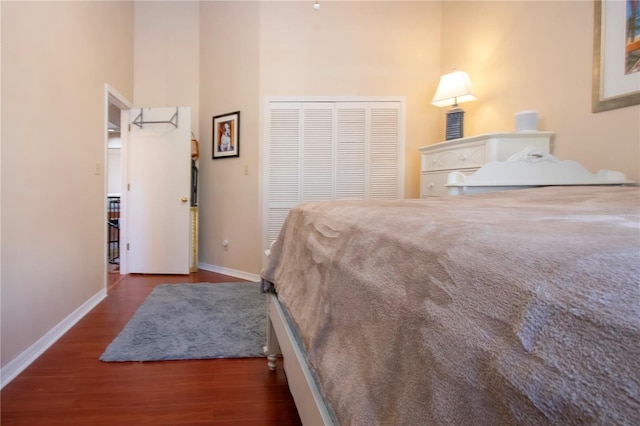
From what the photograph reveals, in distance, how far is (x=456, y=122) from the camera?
279cm

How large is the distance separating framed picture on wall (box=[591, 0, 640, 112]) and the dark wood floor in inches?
89.4

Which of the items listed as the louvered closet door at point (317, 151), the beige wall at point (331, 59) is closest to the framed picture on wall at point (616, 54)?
the beige wall at point (331, 59)

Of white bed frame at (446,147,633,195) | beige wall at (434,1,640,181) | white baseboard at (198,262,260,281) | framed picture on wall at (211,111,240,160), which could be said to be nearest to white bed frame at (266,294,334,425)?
white bed frame at (446,147,633,195)

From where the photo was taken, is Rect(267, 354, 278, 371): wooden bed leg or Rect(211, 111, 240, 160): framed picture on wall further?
Rect(211, 111, 240, 160): framed picture on wall

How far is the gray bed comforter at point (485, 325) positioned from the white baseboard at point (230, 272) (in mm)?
2955

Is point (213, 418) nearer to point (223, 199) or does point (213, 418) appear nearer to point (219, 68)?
point (223, 199)

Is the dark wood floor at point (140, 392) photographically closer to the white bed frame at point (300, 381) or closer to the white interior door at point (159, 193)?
the white bed frame at point (300, 381)

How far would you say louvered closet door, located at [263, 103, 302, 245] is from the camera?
347 centimetres

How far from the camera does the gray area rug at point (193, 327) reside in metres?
1.92

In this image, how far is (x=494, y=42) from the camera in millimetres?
2715

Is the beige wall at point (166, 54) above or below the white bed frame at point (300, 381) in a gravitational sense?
above

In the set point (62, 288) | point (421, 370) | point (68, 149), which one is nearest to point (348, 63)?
point (68, 149)

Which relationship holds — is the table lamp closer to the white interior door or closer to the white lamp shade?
the white lamp shade

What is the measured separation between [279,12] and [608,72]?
2.91 m
